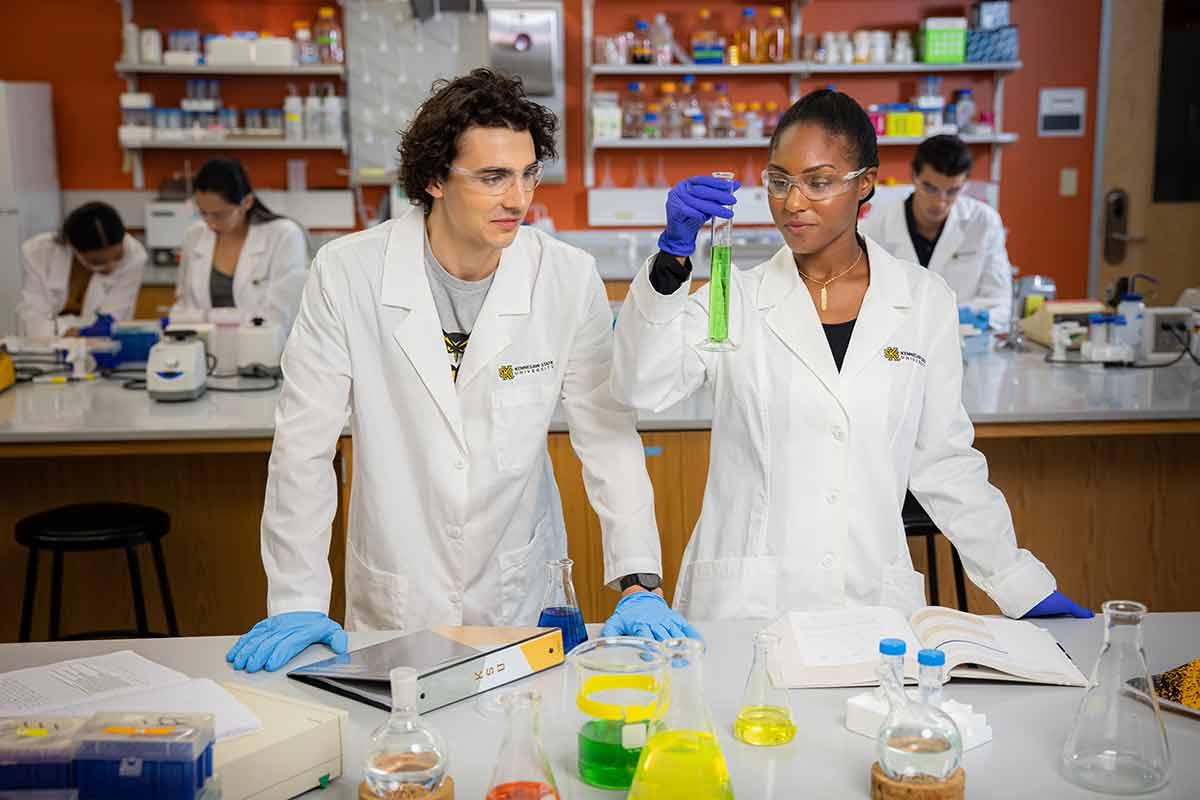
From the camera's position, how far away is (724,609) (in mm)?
2158

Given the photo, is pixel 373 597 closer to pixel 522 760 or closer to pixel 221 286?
pixel 522 760

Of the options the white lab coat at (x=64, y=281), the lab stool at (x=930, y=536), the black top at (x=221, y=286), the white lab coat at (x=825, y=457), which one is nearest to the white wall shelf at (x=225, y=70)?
the white lab coat at (x=64, y=281)

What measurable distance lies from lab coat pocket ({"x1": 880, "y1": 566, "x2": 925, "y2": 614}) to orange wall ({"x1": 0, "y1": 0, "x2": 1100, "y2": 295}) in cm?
485

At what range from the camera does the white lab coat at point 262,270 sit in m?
4.65

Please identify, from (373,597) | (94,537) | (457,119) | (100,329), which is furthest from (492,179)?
(100,329)

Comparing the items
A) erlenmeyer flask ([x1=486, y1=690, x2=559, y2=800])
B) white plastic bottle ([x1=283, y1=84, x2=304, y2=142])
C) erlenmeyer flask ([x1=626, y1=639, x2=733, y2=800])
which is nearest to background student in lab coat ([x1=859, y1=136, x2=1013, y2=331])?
white plastic bottle ([x1=283, y1=84, x2=304, y2=142])

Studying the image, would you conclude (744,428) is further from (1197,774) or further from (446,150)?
(1197,774)

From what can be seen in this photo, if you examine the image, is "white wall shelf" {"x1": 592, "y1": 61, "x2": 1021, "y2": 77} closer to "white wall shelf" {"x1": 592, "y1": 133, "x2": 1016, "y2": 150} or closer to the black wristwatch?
"white wall shelf" {"x1": 592, "y1": 133, "x2": 1016, "y2": 150}

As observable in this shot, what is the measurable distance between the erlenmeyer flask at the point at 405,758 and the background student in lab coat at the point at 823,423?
3.06ft

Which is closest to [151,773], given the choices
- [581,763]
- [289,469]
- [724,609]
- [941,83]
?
[581,763]

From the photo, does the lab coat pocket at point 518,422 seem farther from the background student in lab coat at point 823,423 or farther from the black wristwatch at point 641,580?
the black wristwatch at point 641,580

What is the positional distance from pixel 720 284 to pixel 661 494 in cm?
148

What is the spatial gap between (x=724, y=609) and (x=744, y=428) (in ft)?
1.08

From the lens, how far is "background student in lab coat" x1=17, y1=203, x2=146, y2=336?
489 centimetres
